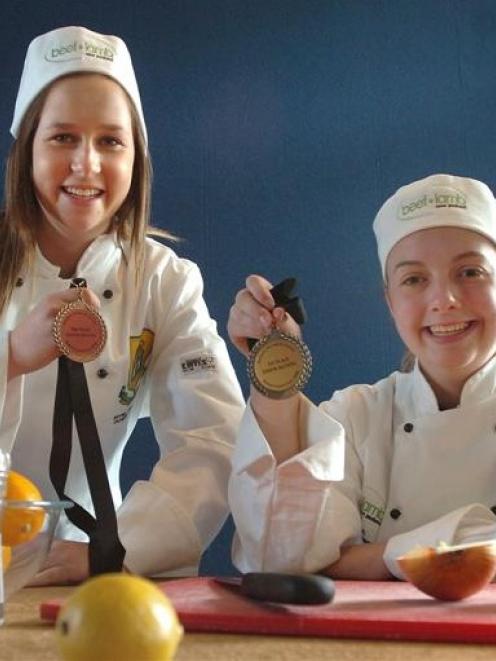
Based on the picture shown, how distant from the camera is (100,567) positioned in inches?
39.8

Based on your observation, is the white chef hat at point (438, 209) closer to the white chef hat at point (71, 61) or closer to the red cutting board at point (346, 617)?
the white chef hat at point (71, 61)

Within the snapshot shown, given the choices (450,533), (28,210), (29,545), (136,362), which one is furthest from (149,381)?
(29,545)

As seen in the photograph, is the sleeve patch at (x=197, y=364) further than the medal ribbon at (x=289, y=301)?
Yes

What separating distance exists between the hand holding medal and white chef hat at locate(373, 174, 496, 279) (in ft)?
1.59

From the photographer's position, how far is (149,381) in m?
1.37

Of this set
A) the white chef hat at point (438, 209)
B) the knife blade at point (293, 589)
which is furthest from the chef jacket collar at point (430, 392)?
the knife blade at point (293, 589)

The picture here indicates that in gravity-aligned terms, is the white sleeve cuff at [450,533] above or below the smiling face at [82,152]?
below

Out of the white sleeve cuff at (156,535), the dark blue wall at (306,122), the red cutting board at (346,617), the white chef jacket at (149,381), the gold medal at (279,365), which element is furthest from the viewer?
the dark blue wall at (306,122)

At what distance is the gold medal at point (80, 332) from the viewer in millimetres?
997

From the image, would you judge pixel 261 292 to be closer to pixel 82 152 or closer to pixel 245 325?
pixel 245 325

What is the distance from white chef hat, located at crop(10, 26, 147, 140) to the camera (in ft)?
4.40

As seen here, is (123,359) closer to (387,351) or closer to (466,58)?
(387,351)

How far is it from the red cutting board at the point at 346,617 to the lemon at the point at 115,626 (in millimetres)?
224

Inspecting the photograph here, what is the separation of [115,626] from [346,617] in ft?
0.89
